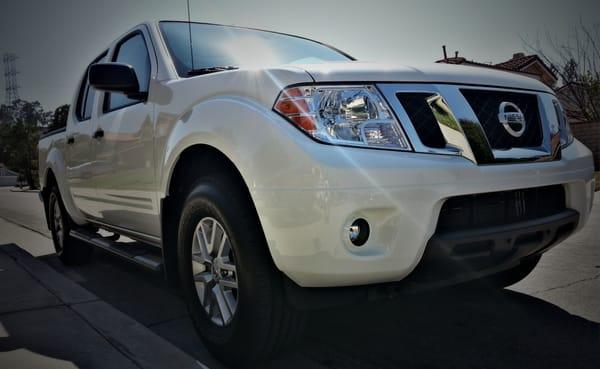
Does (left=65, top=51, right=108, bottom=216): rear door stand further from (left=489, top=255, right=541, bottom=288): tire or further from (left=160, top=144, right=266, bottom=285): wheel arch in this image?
(left=489, top=255, right=541, bottom=288): tire

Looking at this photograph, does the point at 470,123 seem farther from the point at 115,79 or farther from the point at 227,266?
the point at 115,79

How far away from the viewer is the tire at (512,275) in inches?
124

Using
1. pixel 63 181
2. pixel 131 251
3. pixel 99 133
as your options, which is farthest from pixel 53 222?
pixel 131 251

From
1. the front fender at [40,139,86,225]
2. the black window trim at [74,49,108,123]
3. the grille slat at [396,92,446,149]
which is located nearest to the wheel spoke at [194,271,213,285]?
the grille slat at [396,92,446,149]

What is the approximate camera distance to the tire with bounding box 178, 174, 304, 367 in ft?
6.58

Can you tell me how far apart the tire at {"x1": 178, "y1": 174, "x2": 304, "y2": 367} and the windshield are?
0.94 meters

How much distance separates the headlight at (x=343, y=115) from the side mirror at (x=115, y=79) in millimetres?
1340

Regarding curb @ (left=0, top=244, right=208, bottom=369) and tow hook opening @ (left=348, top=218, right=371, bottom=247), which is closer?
tow hook opening @ (left=348, top=218, right=371, bottom=247)

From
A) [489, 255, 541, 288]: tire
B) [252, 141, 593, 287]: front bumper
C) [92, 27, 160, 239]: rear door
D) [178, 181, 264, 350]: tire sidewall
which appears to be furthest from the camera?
[489, 255, 541, 288]: tire

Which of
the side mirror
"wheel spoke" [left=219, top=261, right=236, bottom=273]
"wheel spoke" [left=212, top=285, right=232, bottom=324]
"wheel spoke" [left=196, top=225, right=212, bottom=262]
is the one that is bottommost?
"wheel spoke" [left=212, top=285, right=232, bottom=324]

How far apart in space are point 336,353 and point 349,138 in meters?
1.15

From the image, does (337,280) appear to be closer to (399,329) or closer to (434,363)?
(434,363)

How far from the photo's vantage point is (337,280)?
186cm

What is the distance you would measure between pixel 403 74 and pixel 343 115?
346 mm
